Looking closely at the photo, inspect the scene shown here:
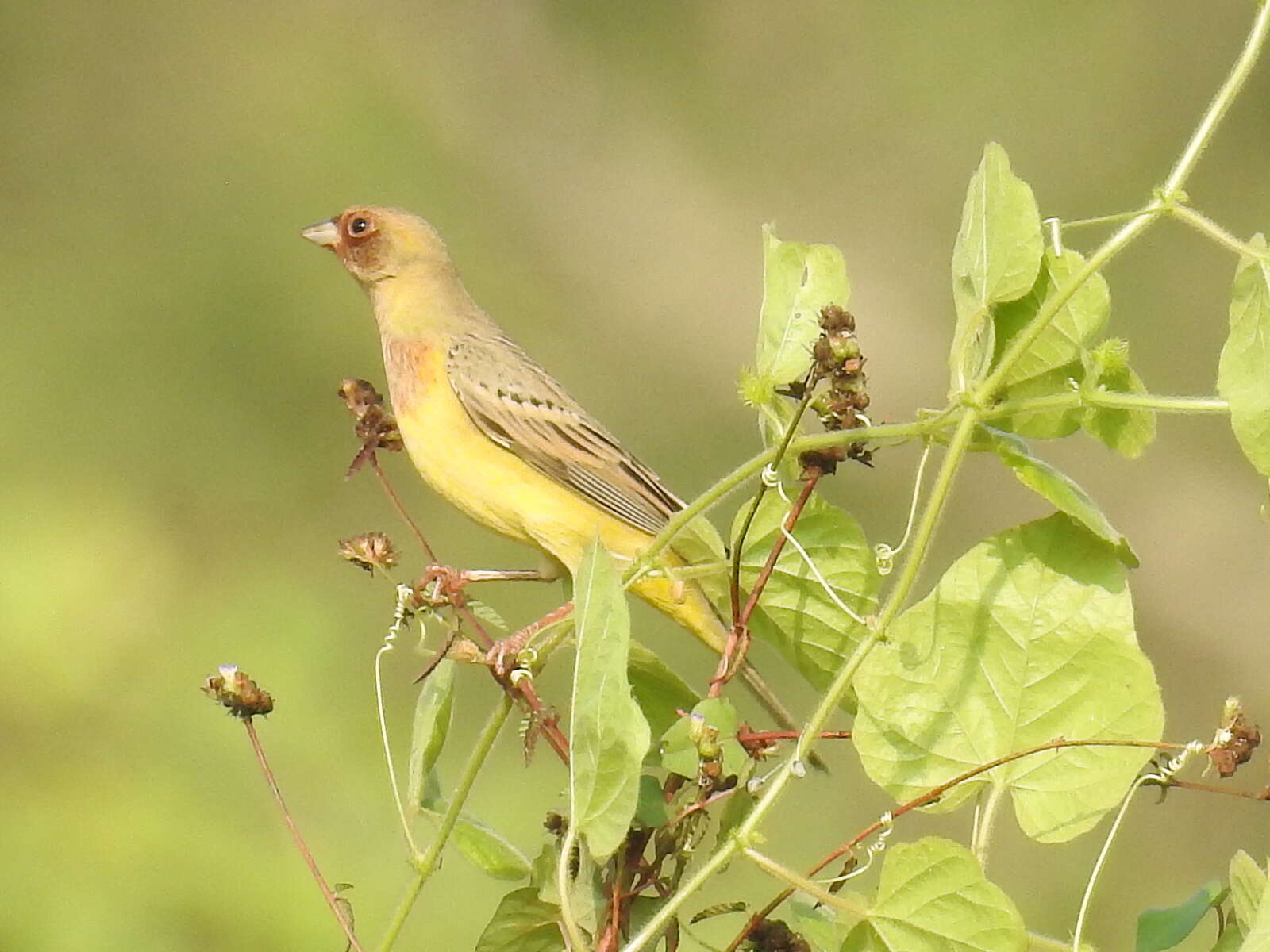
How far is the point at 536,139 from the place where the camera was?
41.9 feet

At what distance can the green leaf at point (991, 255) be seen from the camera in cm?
154

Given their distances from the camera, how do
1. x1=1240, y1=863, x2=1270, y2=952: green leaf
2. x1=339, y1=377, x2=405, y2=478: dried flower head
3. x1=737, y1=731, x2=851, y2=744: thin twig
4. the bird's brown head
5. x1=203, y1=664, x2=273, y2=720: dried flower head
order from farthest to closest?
the bird's brown head
x1=339, y1=377, x2=405, y2=478: dried flower head
x1=203, y1=664, x2=273, y2=720: dried flower head
x1=737, y1=731, x2=851, y2=744: thin twig
x1=1240, y1=863, x2=1270, y2=952: green leaf

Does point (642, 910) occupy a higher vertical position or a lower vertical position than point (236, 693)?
lower

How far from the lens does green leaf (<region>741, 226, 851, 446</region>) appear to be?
1.63 meters

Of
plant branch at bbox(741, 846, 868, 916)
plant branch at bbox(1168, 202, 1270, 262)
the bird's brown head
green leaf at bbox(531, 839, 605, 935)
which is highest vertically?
the bird's brown head

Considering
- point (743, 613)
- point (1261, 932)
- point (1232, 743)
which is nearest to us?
point (1261, 932)

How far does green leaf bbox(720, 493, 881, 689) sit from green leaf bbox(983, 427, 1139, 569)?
22cm

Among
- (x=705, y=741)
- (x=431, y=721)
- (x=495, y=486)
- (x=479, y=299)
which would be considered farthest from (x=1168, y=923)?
(x=479, y=299)

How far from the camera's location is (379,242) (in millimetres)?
4410

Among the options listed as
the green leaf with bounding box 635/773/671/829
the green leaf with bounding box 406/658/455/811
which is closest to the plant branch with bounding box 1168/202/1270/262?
the green leaf with bounding box 635/773/671/829

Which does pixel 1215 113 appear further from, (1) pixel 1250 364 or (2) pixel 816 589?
(2) pixel 816 589

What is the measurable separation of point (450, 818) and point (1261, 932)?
67 cm

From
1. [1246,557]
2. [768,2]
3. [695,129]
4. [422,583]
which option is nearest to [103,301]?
[695,129]

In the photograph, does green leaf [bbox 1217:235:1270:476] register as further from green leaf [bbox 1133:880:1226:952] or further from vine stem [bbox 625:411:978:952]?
green leaf [bbox 1133:880:1226:952]
